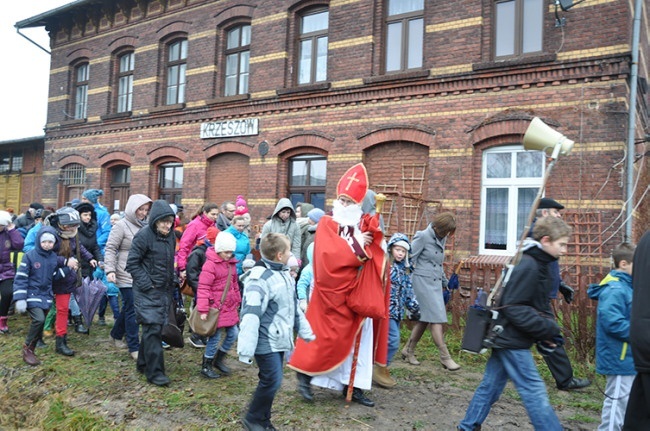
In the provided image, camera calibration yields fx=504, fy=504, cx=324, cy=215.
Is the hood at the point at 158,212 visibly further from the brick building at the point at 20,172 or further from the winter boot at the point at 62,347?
the brick building at the point at 20,172

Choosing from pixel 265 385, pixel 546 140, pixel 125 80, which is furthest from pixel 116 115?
pixel 546 140

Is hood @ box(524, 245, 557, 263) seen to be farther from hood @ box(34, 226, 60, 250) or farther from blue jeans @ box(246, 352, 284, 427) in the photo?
hood @ box(34, 226, 60, 250)

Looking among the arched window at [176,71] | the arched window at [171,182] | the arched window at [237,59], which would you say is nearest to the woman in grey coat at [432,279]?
the arched window at [237,59]

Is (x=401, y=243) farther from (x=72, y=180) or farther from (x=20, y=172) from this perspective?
(x=20, y=172)

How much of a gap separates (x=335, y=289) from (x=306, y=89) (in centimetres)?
852

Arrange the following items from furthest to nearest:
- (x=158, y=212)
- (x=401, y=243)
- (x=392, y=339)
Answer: (x=401, y=243)
(x=392, y=339)
(x=158, y=212)

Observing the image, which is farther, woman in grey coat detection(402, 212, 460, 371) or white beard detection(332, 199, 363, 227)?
woman in grey coat detection(402, 212, 460, 371)

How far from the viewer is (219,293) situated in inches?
214

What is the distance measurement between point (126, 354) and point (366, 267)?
3.57 metres

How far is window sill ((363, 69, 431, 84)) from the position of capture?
10.7 m

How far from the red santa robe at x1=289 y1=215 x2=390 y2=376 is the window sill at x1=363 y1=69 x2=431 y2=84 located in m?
6.77

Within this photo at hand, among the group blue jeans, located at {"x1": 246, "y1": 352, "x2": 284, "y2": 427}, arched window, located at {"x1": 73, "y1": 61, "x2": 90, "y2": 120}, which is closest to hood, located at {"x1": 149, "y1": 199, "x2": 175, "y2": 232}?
blue jeans, located at {"x1": 246, "y1": 352, "x2": 284, "y2": 427}

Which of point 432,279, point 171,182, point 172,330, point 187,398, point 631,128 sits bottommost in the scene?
point 187,398

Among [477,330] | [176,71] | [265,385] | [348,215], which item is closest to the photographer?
[477,330]
